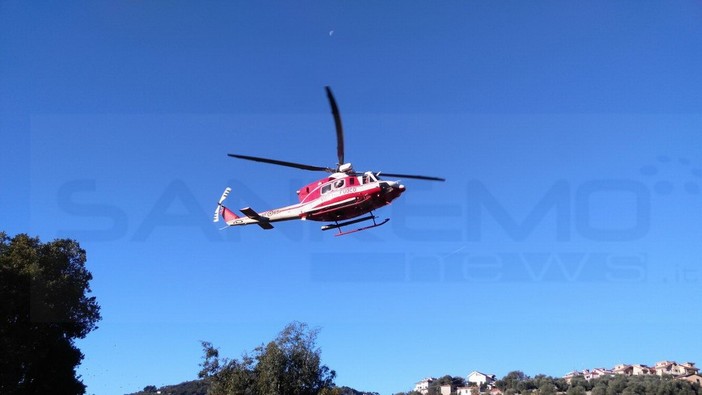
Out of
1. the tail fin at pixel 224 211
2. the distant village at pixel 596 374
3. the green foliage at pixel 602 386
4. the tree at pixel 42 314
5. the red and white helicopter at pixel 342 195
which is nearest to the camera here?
the red and white helicopter at pixel 342 195

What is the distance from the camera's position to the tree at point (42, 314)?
31.9m

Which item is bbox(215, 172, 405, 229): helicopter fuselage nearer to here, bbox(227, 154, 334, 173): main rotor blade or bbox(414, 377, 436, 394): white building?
bbox(227, 154, 334, 173): main rotor blade

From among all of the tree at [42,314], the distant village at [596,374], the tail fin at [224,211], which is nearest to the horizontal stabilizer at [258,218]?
the tail fin at [224,211]

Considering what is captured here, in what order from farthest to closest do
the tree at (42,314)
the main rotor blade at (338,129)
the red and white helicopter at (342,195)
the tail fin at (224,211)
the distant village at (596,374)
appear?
the distant village at (596,374) → the tree at (42,314) → the tail fin at (224,211) → the red and white helicopter at (342,195) → the main rotor blade at (338,129)

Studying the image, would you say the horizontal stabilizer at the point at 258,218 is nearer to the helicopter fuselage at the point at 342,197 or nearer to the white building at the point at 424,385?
the helicopter fuselage at the point at 342,197

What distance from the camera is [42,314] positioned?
119 ft

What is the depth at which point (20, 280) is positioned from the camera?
33438 mm

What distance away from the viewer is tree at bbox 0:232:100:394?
105ft

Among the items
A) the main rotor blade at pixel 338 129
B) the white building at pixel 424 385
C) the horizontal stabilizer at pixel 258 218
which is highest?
the main rotor blade at pixel 338 129

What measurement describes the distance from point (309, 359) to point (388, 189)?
2786 cm

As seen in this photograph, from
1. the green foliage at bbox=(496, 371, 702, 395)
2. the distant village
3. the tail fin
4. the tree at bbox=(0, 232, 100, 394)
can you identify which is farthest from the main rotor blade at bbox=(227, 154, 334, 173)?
the distant village

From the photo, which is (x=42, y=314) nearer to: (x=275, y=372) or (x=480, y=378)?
(x=275, y=372)

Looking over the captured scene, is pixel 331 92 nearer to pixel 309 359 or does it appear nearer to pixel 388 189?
pixel 388 189

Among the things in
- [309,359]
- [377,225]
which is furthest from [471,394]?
[377,225]
